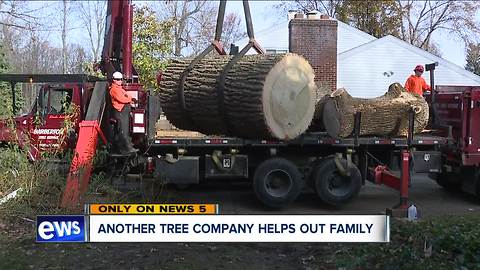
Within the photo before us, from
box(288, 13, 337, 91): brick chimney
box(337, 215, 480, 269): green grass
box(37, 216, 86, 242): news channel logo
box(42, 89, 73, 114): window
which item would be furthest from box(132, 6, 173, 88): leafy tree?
box(37, 216, 86, 242): news channel logo

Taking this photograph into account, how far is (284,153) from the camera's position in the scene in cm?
1017

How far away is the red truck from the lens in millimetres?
9688

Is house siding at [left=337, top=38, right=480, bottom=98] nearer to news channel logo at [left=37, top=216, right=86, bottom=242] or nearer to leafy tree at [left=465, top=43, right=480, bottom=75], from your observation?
leafy tree at [left=465, top=43, right=480, bottom=75]

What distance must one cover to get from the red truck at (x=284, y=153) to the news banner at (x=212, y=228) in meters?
5.22

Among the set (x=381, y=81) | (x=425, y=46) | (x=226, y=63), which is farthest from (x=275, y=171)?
(x=425, y=46)

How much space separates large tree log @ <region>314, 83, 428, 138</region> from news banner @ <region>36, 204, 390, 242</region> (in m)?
5.88

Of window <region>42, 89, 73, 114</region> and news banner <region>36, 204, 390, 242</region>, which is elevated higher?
window <region>42, 89, 73, 114</region>

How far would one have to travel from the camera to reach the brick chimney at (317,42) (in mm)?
21841

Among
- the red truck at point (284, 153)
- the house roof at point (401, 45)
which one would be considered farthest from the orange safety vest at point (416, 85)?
the house roof at point (401, 45)

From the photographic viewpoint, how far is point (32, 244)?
6.39m

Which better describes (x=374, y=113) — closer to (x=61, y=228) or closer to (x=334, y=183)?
(x=334, y=183)

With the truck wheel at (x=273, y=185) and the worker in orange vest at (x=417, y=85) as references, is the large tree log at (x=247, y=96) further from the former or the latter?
the worker in orange vest at (x=417, y=85)

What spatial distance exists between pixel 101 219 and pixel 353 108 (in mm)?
6547

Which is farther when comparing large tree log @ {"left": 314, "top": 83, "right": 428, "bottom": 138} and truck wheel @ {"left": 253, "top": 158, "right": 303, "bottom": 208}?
truck wheel @ {"left": 253, "top": 158, "right": 303, "bottom": 208}
